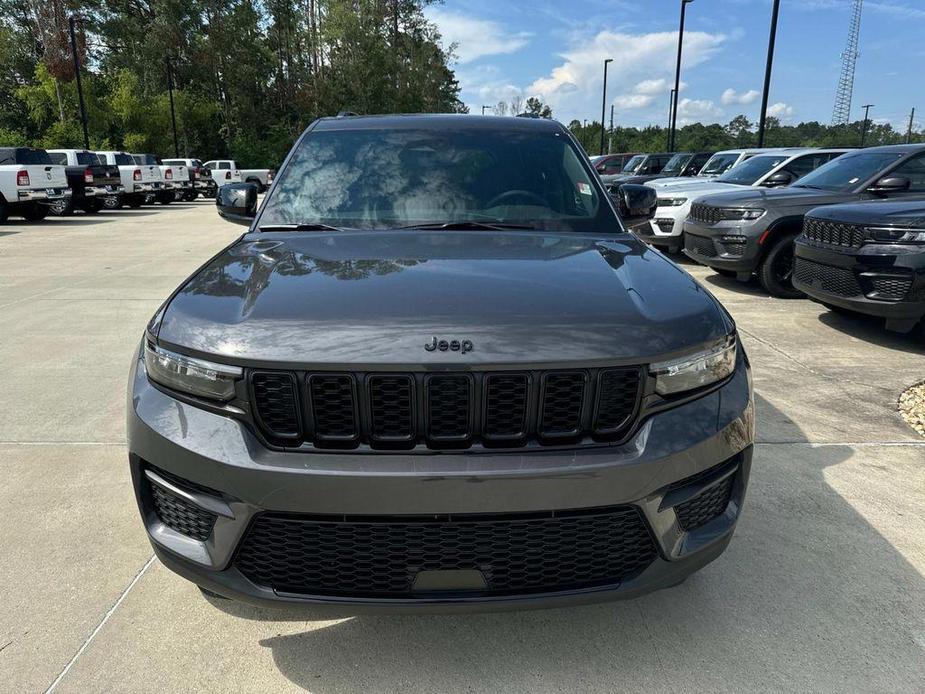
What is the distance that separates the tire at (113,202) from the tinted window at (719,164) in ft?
58.6

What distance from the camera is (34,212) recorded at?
17891mm

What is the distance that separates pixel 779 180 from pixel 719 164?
4.69 meters

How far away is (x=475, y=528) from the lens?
1773 mm

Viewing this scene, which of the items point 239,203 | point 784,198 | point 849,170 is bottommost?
point 784,198

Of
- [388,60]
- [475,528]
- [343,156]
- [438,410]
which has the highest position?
[388,60]

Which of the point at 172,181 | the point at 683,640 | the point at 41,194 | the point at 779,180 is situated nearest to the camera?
the point at 683,640

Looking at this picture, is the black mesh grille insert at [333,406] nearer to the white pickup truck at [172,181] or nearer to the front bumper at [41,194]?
the front bumper at [41,194]

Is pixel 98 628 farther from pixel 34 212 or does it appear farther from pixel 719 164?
pixel 34 212

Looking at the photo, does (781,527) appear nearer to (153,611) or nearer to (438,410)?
(438,410)

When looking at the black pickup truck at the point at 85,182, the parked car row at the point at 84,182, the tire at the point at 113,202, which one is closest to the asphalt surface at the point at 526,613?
the parked car row at the point at 84,182

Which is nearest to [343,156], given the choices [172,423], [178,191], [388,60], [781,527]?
[172,423]

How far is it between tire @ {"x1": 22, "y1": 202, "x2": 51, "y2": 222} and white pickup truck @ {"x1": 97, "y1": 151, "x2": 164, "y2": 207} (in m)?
5.15

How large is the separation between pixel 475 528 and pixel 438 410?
13.0 inches

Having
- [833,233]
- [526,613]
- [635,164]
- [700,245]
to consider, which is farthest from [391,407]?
[635,164]
